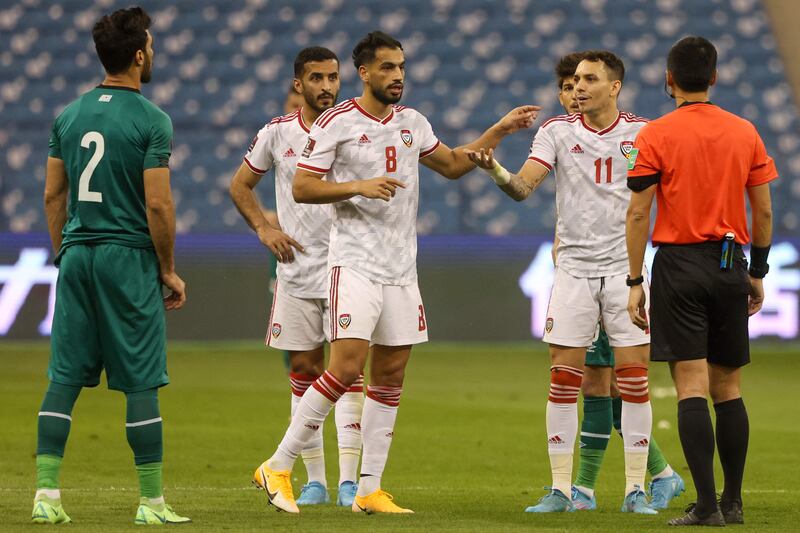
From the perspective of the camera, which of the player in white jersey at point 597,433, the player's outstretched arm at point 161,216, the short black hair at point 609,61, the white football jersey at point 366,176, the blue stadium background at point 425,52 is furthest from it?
the blue stadium background at point 425,52

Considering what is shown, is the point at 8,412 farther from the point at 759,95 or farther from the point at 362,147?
the point at 759,95

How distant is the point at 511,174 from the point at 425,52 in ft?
47.7

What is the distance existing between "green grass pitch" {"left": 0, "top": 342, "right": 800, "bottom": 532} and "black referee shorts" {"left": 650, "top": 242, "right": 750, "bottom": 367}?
2.28 feet

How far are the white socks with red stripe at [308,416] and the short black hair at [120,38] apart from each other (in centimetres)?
154

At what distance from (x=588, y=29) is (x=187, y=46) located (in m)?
5.75

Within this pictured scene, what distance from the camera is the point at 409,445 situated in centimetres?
928

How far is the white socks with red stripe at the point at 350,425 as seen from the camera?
664 centimetres

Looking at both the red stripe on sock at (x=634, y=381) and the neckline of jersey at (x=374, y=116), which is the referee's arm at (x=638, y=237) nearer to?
Answer: the red stripe on sock at (x=634, y=381)

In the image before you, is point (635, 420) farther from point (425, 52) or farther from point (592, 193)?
point (425, 52)

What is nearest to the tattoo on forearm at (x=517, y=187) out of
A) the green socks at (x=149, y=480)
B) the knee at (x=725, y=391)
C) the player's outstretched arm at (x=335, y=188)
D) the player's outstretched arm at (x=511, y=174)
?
the player's outstretched arm at (x=511, y=174)

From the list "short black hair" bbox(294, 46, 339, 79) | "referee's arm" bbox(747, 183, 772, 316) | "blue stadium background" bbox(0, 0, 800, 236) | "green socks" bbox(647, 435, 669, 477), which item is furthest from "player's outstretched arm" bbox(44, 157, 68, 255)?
"blue stadium background" bbox(0, 0, 800, 236)

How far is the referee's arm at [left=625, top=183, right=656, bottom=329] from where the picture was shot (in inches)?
217

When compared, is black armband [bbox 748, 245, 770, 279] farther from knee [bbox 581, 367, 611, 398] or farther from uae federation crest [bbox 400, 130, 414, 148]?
uae federation crest [bbox 400, 130, 414, 148]

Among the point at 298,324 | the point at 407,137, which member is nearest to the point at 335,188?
the point at 407,137
